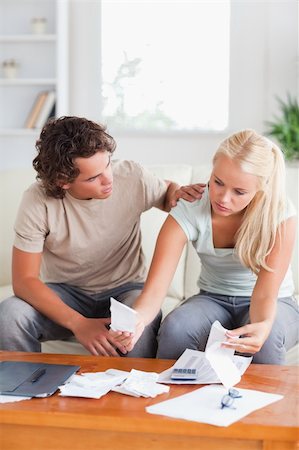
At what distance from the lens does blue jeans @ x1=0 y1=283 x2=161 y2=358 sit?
6.91 ft

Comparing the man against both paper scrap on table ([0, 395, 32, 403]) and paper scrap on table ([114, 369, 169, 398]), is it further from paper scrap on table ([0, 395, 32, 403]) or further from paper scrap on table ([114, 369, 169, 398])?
paper scrap on table ([0, 395, 32, 403])

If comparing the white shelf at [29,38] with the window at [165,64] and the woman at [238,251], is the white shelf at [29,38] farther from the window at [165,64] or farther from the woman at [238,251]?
the woman at [238,251]

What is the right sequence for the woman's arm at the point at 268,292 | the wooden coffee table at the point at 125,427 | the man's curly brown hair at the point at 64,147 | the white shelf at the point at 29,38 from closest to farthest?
the wooden coffee table at the point at 125,427, the woman's arm at the point at 268,292, the man's curly brown hair at the point at 64,147, the white shelf at the point at 29,38

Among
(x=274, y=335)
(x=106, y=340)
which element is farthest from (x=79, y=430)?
(x=274, y=335)

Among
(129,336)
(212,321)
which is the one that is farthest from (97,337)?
(212,321)

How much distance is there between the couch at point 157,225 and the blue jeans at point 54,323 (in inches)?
11.3

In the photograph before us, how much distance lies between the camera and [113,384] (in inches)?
64.2

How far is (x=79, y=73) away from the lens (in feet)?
16.2

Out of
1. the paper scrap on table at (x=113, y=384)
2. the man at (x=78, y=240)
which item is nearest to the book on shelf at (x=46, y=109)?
the man at (x=78, y=240)

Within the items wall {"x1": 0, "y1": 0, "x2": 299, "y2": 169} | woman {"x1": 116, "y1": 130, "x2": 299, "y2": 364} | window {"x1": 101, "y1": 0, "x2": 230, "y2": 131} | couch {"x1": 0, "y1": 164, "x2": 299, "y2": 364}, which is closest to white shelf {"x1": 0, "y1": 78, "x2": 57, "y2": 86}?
wall {"x1": 0, "y1": 0, "x2": 299, "y2": 169}

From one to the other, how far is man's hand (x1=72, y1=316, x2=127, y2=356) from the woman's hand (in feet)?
1.03

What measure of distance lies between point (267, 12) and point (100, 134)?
2809 millimetres

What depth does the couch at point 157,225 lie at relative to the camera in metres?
2.71

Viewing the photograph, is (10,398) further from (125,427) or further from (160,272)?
(160,272)
